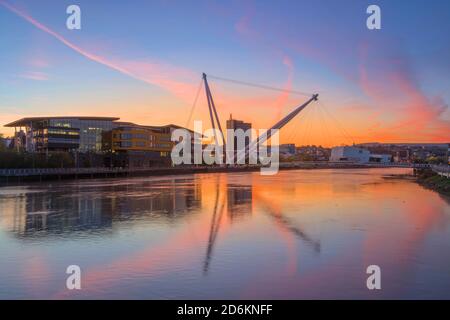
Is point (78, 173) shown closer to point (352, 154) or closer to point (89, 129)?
point (89, 129)

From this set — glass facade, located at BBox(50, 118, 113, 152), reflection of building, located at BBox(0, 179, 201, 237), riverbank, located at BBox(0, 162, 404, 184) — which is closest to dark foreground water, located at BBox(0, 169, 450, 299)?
reflection of building, located at BBox(0, 179, 201, 237)

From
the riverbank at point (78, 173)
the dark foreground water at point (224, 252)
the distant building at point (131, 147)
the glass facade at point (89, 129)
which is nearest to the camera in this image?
the dark foreground water at point (224, 252)

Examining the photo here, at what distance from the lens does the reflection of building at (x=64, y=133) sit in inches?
2487

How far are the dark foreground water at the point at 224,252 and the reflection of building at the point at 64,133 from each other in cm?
4826

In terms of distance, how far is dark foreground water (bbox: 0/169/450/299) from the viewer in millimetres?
7191

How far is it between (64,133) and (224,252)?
59.3m

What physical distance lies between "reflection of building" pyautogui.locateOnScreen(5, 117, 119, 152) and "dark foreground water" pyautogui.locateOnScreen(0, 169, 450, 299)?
48258 mm

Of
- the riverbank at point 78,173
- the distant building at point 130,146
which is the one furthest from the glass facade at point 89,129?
the riverbank at point 78,173

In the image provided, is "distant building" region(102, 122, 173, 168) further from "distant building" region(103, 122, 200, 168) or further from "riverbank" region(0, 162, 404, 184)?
"riverbank" region(0, 162, 404, 184)

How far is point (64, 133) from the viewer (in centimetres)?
6462

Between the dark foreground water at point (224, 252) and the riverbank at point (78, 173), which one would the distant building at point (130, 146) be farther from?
the dark foreground water at point (224, 252)

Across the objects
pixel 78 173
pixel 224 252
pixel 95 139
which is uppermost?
pixel 95 139

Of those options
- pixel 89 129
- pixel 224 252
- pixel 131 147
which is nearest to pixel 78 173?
pixel 131 147
